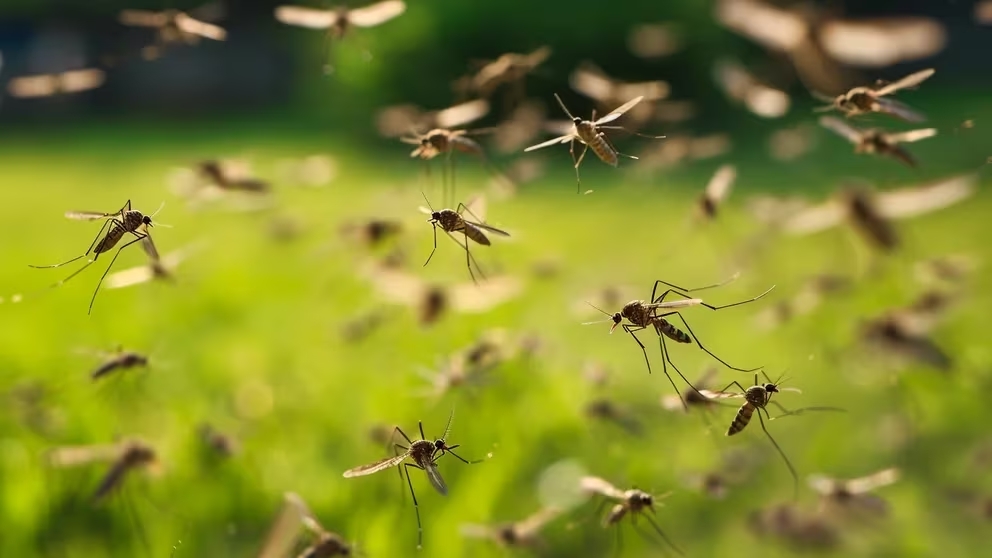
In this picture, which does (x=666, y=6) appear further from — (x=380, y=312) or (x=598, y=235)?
(x=380, y=312)

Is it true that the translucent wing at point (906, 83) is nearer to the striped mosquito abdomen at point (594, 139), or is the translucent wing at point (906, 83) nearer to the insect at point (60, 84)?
the striped mosquito abdomen at point (594, 139)

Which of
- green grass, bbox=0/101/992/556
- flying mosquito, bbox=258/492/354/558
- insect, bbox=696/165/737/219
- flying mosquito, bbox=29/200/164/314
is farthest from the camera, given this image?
insect, bbox=696/165/737/219

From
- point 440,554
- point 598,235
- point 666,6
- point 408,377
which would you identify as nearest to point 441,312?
point 408,377

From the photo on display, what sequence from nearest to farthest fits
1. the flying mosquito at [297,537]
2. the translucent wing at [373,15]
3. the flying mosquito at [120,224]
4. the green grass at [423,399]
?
the flying mosquito at [120,224] < the flying mosquito at [297,537] < the translucent wing at [373,15] < the green grass at [423,399]

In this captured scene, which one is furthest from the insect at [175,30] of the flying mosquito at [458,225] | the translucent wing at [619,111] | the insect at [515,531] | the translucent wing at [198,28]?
the insect at [515,531]

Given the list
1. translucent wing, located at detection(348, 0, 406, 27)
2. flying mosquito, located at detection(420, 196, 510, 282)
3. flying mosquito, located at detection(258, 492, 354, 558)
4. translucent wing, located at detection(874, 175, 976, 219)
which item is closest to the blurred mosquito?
translucent wing, located at detection(348, 0, 406, 27)

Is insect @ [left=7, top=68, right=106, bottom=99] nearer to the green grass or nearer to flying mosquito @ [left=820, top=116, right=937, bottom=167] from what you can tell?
the green grass

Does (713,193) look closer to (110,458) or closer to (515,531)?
(515,531)
